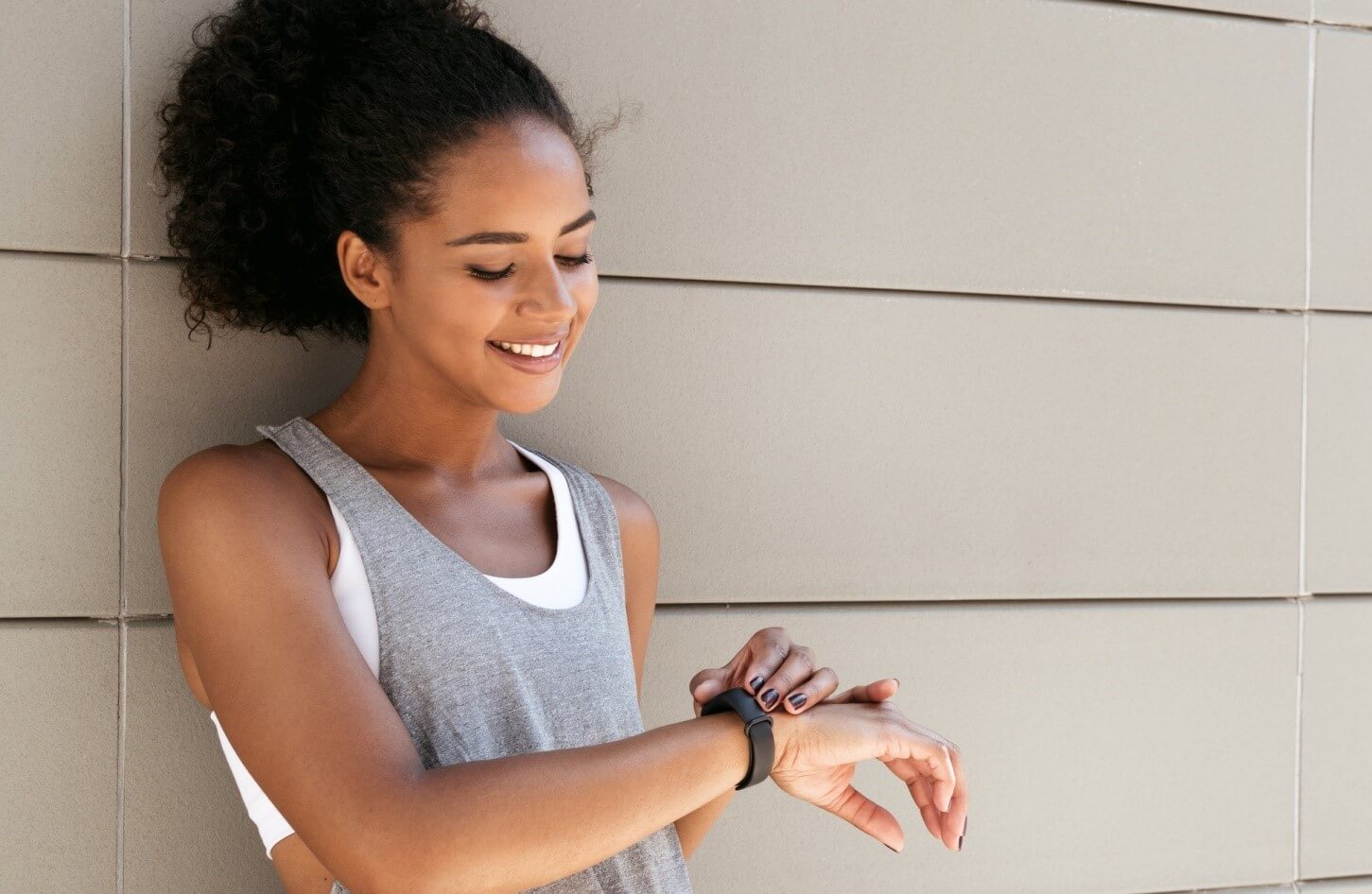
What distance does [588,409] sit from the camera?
1.90m

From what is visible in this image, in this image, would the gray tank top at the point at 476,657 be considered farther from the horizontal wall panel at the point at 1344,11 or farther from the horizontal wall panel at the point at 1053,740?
the horizontal wall panel at the point at 1344,11

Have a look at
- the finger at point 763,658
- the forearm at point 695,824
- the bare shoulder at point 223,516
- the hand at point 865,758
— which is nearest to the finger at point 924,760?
the hand at point 865,758

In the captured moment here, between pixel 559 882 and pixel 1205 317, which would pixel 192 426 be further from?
pixel 1205 317

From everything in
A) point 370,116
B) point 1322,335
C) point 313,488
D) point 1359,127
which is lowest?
point 313,488

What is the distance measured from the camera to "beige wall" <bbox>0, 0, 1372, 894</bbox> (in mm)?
1676

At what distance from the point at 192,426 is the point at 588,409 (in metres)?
0.53

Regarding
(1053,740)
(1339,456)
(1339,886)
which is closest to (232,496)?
(1053,740)

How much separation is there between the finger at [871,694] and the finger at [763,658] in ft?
0.29

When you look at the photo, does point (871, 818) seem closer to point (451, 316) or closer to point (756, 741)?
Result: point (756, 741)

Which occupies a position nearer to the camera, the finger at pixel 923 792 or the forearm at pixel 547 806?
Answer: the forearm at pixel 547 806

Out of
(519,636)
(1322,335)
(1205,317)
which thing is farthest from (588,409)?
(1322,335)

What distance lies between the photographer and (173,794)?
171 centimetres

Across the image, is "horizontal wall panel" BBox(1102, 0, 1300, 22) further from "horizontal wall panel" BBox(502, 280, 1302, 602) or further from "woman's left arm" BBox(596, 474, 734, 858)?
"woman's left arm" BBox(596, 474, 734, 858)

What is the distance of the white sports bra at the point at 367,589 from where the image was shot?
138 centimetres
